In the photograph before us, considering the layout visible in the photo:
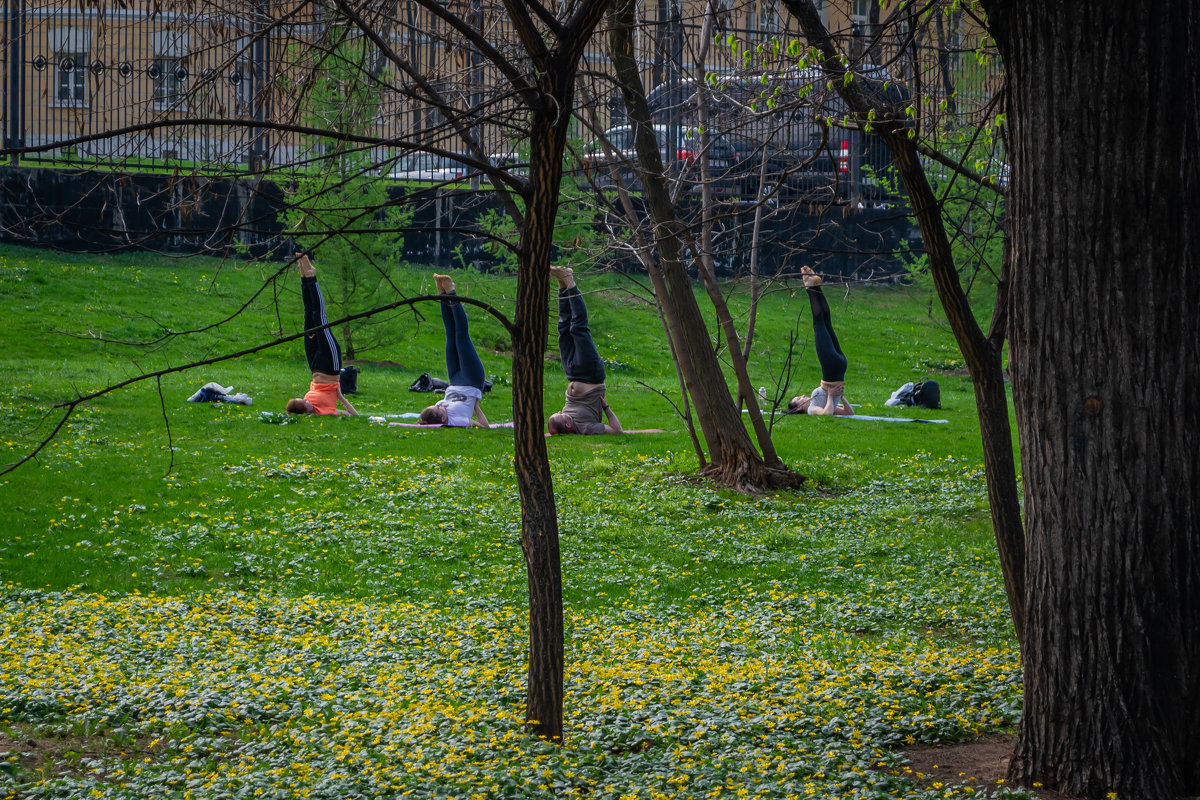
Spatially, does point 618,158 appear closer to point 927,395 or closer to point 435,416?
point 435,416

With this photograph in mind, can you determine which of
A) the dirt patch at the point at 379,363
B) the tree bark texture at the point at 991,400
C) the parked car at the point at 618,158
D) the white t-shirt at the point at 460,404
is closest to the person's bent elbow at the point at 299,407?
the white t-shirt at the point at 460,404

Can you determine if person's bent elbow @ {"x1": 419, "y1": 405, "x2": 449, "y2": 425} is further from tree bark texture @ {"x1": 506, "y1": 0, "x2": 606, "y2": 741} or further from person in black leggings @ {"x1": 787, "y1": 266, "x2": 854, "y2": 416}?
tree bark texture @ {"x1": 506, "y1": 0, "x2": 606, "y2": 741}

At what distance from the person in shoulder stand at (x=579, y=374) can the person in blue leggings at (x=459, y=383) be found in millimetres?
1374

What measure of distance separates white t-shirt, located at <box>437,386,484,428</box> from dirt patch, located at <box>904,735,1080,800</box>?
1234 cm

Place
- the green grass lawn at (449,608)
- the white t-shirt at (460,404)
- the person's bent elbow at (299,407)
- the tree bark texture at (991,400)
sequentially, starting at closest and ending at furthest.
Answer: the green grass lawn at (449,608), the tree bark texture at (991,400), the white t-shirt at (460,404), the person's bent elbow at (299,407)

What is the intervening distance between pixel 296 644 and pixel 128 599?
2.03 meters

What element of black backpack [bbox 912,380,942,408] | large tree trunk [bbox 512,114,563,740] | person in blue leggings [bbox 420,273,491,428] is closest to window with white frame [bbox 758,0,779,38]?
large tree trunk [bbox 512,114,563,740]

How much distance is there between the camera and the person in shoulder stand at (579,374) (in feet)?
54.7

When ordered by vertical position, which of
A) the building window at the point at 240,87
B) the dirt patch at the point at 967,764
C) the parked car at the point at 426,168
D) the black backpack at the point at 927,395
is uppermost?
the parked car at the point at 426,168

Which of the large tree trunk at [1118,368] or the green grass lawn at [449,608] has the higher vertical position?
the large tree trunk at [1118,368]

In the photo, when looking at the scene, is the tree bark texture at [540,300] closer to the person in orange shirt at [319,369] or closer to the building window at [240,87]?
the building window at [240,87]

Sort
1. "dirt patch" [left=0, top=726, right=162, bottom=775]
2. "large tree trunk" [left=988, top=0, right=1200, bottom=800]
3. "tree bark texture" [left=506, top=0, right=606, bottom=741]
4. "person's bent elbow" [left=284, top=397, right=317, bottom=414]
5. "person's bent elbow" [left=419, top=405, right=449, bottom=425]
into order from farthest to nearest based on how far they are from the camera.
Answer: "person's bent elbow" [left=284, top=397, right=317, bottom=414] → "person's bent elbow" [left=419, top=405, right=449, bottom=425] → "dirt patch" [left=0, top=726, right=162, bottom=775] → "tree bark texture" [left=506, top=0, right=606, bottom=741] → "large tree trunk" [left=988, top=0, right=1200, bottom=800]

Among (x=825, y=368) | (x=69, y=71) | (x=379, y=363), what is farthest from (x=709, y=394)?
(x=379, y=363)

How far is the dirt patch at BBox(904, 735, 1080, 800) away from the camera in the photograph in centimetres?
481
